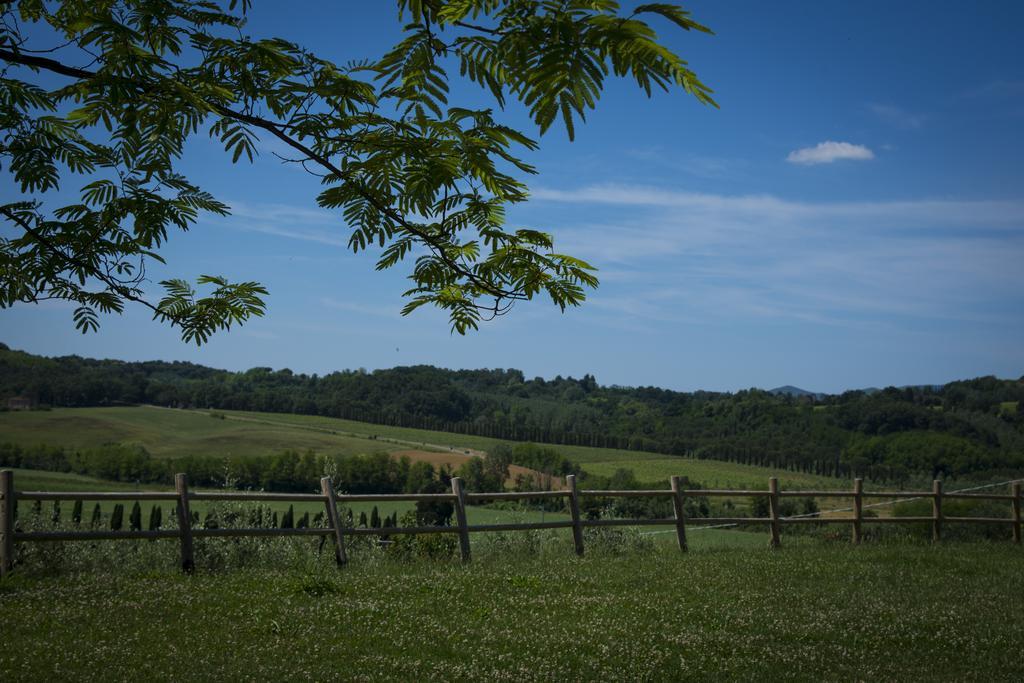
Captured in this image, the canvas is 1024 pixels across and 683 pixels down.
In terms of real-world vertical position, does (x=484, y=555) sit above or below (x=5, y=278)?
below

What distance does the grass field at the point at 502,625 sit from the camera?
6.12 metres

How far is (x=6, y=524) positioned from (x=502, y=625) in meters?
5.88

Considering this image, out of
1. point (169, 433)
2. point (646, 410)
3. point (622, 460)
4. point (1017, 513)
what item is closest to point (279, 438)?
point (169, 433)

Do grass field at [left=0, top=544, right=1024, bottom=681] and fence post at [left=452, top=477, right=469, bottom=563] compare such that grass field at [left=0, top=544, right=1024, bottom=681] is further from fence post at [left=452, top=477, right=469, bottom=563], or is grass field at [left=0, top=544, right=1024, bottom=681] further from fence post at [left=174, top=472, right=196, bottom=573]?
fence post at [left=452, top=477, right=469, bottom=563]

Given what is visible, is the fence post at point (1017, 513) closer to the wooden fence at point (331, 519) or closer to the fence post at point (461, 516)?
the wooden fence at point (331, 519)

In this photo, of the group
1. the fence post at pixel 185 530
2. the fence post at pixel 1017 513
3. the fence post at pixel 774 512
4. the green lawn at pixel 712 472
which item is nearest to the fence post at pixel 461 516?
the fence post at pixel 185 530

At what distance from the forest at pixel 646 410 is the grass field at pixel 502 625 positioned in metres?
67.8

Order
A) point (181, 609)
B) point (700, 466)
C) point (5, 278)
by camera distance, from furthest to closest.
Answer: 1. point (700, 466)
2. point (181, 609)
3. point (5, 278)

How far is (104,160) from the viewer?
4.93 m

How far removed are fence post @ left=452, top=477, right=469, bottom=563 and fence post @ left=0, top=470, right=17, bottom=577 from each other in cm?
580

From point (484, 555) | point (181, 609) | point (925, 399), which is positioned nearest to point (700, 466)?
point (925, 399)

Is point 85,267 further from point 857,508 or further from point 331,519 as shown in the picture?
point 857,508

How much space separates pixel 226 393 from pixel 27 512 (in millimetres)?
102070

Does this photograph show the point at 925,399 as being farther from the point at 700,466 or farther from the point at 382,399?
the point at 382,399
